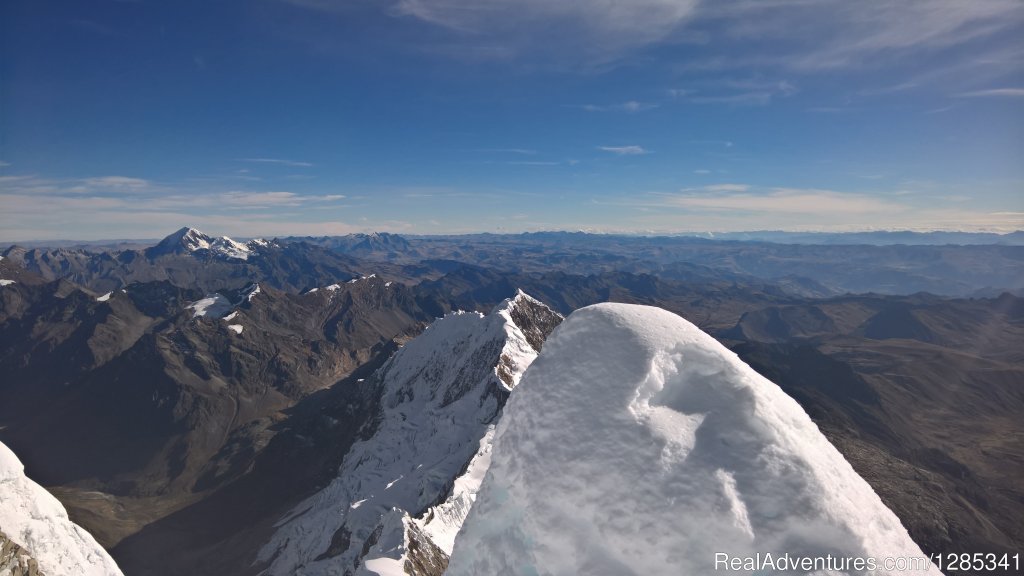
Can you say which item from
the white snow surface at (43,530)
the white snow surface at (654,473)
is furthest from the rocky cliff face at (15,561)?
the white snow surface at (654,473)

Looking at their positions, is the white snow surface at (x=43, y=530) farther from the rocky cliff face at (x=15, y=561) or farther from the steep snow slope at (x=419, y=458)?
the steep snow slope at (x=419, y=458)

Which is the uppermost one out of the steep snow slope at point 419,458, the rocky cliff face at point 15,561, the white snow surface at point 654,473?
the white snow surface at point 654,473

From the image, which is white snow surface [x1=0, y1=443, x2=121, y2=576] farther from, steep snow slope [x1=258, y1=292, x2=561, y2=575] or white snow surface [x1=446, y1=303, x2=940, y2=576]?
white snow surface [x1=446, y1=303, x2=940, y2=576]

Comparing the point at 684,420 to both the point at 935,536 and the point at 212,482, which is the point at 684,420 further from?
the point at 212,482

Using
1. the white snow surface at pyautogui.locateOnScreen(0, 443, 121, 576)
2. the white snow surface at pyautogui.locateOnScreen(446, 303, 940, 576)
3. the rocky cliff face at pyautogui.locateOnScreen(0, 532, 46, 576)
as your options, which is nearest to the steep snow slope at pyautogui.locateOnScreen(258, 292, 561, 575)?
the white snow surface at pyautogui.locateOnScreen(0, 443, 121, 576)

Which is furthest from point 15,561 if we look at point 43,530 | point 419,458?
point 419,458

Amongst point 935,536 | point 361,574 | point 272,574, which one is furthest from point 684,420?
point 935,536
